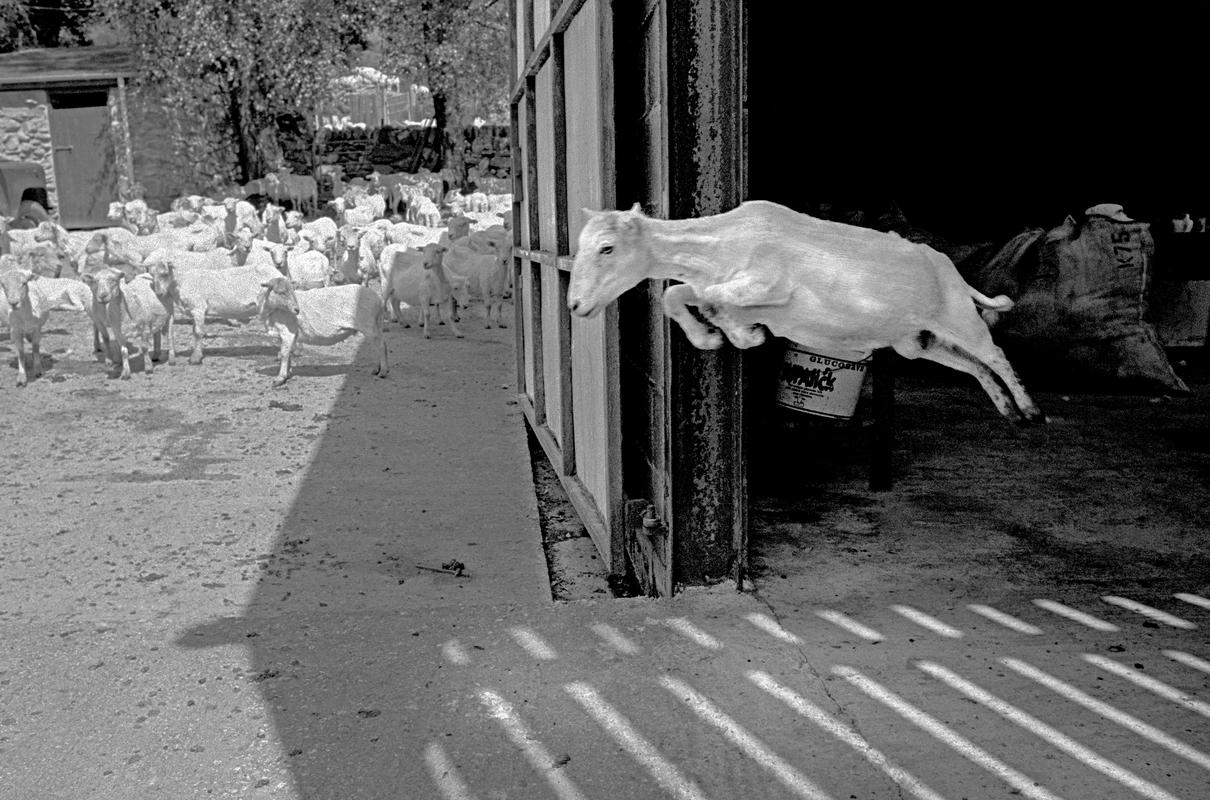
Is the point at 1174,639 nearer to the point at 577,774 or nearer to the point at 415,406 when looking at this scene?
the point at 577,774

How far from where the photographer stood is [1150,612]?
3746 millimetres

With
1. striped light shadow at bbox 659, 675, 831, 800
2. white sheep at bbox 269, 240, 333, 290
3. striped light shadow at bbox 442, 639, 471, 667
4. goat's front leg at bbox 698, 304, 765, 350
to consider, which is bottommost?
striped light shadow at bbox 442, 639, 471, 667

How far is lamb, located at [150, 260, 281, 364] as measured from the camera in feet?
30.9

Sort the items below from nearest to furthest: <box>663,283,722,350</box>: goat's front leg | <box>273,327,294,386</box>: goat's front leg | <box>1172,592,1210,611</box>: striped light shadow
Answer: <box>663,283,722,350</box>: goat's front leg, <box>1172,592,1210,611</box>: striped light shadow, <box>273,327,294,386</box>: goat's front leg

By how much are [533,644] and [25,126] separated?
22.6m

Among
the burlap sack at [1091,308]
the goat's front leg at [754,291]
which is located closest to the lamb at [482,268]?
the burlap sack at [1091,308]

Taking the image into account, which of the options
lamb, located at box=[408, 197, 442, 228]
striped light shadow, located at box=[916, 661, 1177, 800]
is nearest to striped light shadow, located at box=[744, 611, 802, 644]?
striped light shadow, located at box=[916, 661, 1177, 800]

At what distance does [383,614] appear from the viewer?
4.00 m

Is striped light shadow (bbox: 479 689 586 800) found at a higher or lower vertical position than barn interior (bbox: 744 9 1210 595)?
lower

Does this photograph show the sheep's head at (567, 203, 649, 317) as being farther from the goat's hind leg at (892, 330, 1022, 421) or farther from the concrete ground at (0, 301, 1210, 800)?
the concrete ground at (0, 301, 1210, 800)

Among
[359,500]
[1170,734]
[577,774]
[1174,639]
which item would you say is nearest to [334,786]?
[577,774]

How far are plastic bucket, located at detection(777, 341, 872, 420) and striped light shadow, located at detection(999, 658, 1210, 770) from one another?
1522 mm

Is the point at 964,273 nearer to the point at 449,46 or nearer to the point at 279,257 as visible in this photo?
the point at 279,257

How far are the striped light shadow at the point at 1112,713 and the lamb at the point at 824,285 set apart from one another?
1.17 m
